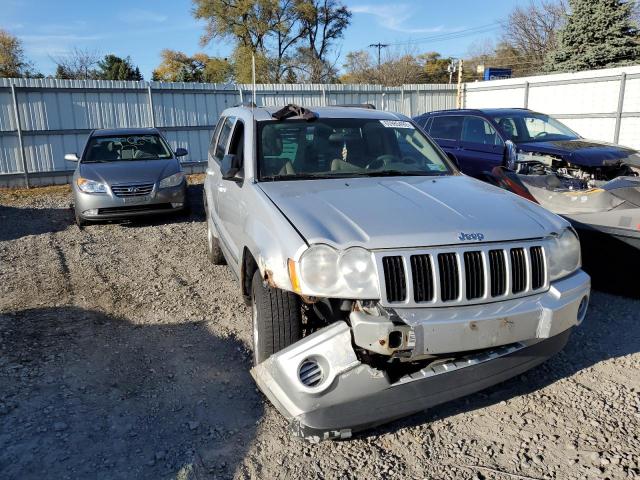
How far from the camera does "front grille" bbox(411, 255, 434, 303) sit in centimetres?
275

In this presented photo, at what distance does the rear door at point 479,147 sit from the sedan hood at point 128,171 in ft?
16.3

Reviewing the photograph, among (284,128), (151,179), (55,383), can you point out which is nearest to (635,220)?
(284,128)

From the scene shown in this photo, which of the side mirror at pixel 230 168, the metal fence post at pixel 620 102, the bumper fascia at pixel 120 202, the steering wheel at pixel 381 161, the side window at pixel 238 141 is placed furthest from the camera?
the metal fence post at pixel 620 102

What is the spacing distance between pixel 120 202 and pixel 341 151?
5133mm

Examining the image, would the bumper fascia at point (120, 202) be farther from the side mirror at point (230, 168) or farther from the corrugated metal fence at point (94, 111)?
the corrugated metal fence at point (94, 111)

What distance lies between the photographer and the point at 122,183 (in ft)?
27.4

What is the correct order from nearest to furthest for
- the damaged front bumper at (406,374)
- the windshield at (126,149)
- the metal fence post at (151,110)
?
the damaged front bumper at (406,374) < the windshield at (126,149) < the metal fence post at (151,110)

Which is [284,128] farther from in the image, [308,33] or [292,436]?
[308,33]

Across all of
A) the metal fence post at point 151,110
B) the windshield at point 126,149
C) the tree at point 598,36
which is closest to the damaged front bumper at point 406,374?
the windshield at point 126,149

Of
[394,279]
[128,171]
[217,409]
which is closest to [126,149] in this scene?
[128,171]

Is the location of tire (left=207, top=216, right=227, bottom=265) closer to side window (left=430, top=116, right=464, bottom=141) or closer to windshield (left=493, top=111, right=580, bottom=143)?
windshield (left=493, top=111, right=580, bottom=143)

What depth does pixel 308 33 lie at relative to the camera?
1435 inches

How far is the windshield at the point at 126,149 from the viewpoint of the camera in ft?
30.6

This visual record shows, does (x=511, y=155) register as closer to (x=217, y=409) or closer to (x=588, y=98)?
(x=217, y=409)
